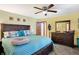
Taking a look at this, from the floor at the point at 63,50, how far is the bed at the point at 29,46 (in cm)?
10

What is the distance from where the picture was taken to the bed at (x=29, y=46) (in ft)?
5.02

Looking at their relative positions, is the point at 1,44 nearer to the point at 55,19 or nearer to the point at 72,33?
the point at 55,19

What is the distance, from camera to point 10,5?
168 cm

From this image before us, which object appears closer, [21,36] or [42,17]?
[21,36]

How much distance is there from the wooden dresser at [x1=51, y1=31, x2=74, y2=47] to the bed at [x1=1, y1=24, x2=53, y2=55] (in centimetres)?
12

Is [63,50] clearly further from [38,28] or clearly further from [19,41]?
[19,41]

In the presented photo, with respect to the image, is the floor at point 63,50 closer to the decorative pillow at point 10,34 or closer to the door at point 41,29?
the door at point 41,29

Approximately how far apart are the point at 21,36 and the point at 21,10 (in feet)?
1.58

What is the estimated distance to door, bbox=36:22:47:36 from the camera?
1.82m

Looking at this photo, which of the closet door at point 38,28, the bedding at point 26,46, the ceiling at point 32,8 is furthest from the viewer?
the closet door at point 38,28

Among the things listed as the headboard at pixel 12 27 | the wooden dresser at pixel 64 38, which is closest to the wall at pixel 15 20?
the headboard at pixel 12 27

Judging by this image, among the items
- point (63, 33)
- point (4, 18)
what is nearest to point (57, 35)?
point (63, 33)

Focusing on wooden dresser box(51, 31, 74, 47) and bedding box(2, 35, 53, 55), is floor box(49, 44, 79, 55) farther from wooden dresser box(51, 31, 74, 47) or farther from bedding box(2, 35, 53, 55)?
bedding box(2, 35, 53, 55)

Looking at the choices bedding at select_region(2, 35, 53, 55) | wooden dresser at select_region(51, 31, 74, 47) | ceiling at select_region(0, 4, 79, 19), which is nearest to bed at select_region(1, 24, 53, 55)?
bedding at select_region(2, 35, 53, 55)
